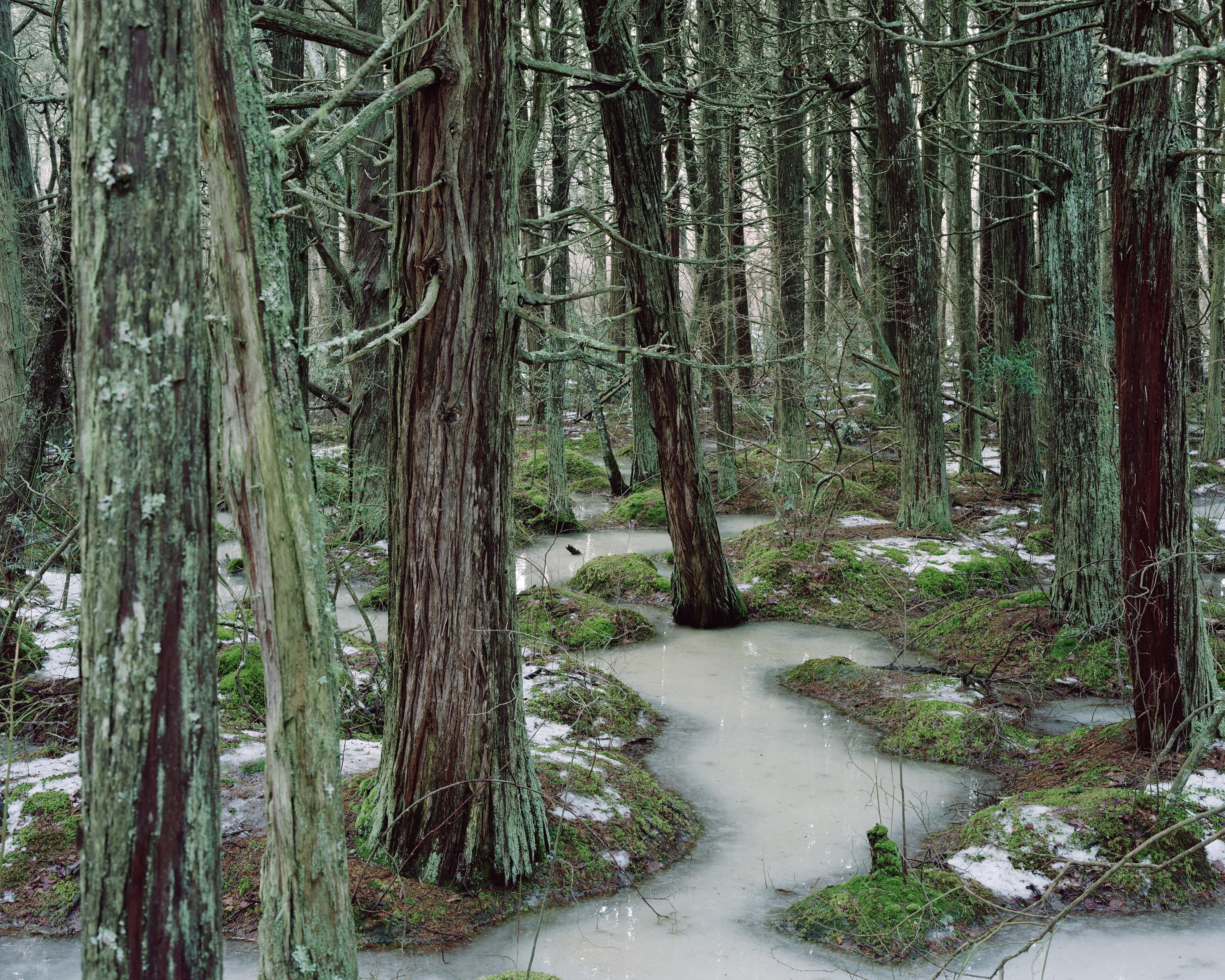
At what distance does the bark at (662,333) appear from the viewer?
8.71 m

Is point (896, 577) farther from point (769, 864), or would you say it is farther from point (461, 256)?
point (461, 256)

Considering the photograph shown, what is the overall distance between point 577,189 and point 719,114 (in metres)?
23.6

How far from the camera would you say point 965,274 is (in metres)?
17.3

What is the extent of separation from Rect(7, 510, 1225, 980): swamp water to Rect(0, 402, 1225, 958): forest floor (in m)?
0.15

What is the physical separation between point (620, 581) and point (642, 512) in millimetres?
Answer: 4459

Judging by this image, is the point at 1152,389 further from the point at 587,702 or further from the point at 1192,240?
the point at 1192,240

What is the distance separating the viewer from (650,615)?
35.1 ft

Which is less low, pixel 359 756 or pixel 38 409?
pixel 38 409

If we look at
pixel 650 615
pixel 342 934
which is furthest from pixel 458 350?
pixel 650 615

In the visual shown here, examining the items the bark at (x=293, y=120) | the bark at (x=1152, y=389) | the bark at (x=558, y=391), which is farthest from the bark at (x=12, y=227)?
the bark at (x=1152, y=389)

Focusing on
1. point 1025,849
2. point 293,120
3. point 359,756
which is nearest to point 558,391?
point 293,120

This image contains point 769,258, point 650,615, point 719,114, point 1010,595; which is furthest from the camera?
point 719,114

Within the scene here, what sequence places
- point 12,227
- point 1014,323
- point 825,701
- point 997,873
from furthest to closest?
1. point 1014,323
2. point 12,227
3. point 825,701
4. point 997,873

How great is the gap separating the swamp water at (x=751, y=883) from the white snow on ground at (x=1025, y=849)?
32cm
